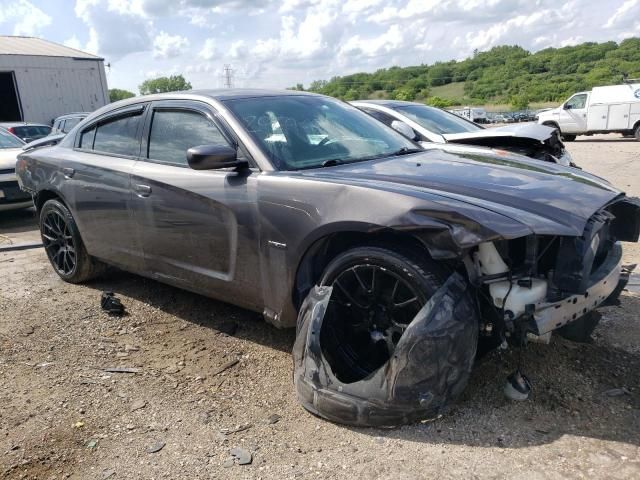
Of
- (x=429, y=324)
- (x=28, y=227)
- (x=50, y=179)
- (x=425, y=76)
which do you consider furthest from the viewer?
(x=425, y=76)

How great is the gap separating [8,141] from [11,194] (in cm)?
175

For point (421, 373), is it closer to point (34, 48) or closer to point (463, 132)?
point (463, 132)

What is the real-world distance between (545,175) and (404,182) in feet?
3.01

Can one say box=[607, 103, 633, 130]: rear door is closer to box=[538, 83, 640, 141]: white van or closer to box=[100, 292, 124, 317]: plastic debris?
box=[538, 83, 640, 141]: white van

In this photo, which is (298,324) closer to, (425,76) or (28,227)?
(28,227)

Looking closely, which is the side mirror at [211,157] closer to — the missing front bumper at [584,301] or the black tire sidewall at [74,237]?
the missing front bumper at [584,301]

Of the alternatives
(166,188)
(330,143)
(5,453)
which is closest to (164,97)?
(166,188)

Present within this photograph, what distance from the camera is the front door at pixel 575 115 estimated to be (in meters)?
22.0

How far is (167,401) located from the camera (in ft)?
10.2

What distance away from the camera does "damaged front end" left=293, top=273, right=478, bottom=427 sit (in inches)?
103

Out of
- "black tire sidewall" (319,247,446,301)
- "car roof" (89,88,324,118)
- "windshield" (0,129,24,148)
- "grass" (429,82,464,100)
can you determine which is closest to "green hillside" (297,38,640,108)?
"grass" (429,82,464,100)

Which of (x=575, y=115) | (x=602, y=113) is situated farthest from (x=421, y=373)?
(x=575, y=115)

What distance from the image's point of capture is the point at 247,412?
297 centimetres

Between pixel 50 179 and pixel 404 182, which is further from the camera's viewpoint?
pixel 50 179
